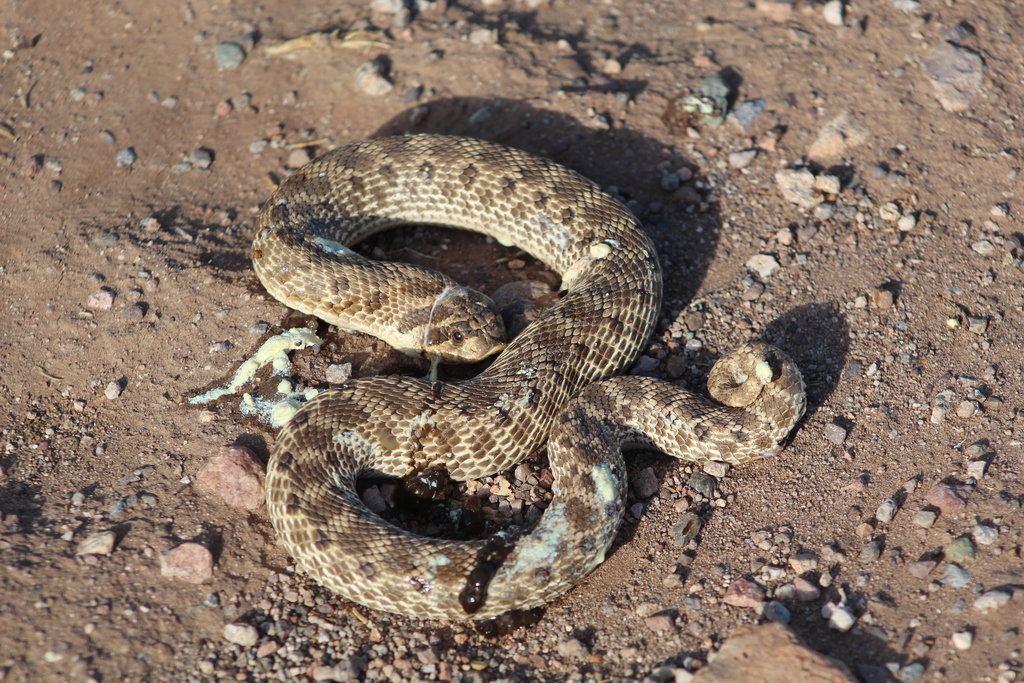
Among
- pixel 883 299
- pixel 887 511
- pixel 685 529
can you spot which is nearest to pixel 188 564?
pixel 685 529

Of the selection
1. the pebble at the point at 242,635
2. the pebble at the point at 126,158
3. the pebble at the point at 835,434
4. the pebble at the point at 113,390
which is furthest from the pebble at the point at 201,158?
the pebble at the point at 835,434

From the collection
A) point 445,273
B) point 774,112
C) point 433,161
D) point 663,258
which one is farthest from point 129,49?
point 774,112

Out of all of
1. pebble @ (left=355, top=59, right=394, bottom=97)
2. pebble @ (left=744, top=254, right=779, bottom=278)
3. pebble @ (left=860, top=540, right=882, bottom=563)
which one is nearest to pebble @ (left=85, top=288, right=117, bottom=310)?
pebble @ (left=355, top=59, right=394, bottom=97)

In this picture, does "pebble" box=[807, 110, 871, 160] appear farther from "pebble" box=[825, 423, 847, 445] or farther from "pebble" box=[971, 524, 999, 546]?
"pebble" box=[971, 524, 999, 546]

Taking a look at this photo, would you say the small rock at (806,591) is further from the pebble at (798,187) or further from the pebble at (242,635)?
the pebble at (798,187)

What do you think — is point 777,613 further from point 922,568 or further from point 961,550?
point 961,550
